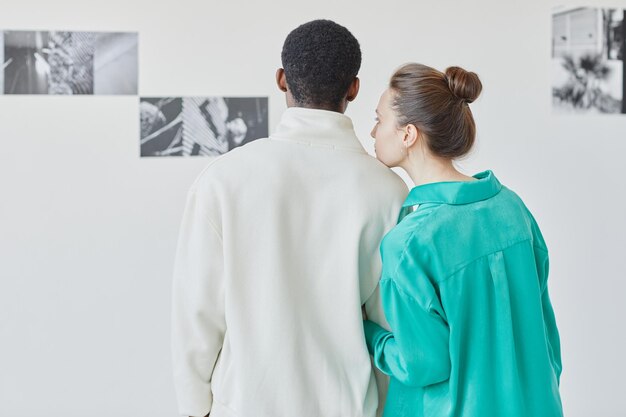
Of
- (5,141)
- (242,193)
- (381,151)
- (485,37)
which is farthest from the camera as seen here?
(485,37)

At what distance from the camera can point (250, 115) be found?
270 cm

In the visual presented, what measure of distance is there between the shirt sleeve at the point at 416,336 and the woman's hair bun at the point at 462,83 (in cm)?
36

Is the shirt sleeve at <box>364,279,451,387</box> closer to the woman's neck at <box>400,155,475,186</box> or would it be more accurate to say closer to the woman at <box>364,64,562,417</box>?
the woman at <box>364,64,562,417</box>

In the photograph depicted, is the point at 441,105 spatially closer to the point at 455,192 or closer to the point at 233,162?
the point at 455,192

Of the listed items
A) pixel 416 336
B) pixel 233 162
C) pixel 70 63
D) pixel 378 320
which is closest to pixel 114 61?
pixel 70 63

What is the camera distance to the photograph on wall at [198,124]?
2648mm

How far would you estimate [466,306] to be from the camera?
1.24m

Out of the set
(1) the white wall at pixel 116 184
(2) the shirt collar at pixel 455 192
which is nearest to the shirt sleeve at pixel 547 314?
(2) the shirt collar at pixel 455 192

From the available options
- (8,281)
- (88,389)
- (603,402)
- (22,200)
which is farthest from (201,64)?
(603,402)

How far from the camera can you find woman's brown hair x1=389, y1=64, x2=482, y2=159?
130 centimetres

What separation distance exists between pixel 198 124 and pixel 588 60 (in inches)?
62.5

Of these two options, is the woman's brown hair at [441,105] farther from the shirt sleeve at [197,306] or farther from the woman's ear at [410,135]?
the shirt sleeve at [197,306]

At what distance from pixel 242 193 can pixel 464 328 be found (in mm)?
443

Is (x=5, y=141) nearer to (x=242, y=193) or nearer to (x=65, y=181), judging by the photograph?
(x=65, y=181)
